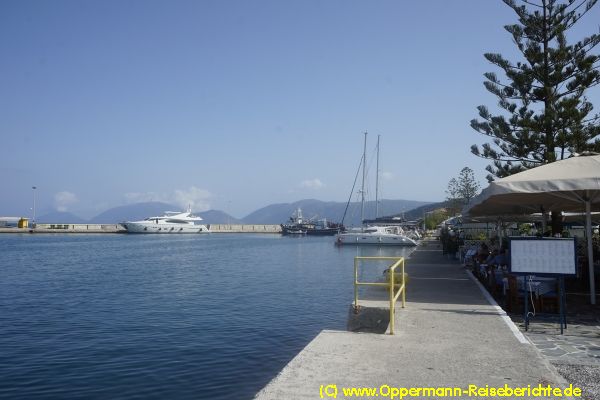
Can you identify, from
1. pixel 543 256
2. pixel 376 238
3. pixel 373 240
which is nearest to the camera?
pixel 543 256

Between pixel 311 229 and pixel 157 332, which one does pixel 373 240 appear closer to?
pixel 311 229

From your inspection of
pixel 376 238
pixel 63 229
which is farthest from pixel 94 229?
pixel 376 238

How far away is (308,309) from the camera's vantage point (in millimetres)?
13734

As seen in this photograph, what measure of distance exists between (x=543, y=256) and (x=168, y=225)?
95247mm

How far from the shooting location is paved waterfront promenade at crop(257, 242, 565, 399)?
15.6ft

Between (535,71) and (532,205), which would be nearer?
(532,205)

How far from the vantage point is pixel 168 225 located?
323 ft

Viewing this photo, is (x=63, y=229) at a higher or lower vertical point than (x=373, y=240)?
higher

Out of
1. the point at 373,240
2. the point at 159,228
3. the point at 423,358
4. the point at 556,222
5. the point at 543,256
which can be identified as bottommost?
the point at 423,358

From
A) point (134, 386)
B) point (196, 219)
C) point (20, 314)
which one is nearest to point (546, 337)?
point (134, 386)

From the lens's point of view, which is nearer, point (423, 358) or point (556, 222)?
point (423, 358)

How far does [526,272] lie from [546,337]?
1.04m

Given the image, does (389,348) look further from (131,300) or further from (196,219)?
(196,219)

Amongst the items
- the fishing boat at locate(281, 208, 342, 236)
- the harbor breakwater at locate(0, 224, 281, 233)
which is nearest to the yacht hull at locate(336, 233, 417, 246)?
the fishing boat at locate(281, 208, 342, 236)
